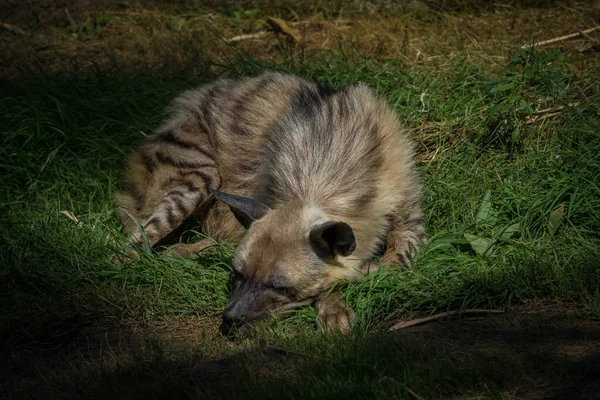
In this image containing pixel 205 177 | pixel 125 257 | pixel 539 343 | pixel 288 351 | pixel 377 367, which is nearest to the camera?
pixel 377 367

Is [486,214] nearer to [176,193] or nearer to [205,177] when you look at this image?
[205,177]

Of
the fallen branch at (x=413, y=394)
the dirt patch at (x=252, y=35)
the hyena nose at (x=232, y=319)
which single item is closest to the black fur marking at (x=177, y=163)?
the dirt patch at (x=252, y=35)

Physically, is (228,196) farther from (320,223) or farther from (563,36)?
(563,36)

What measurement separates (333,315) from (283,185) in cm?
100

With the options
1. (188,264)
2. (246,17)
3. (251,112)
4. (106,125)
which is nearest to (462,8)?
(246,17)

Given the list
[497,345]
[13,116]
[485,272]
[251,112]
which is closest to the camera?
[497,345]

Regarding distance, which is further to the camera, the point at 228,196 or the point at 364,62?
the point at 364,62

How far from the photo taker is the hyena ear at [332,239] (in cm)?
468

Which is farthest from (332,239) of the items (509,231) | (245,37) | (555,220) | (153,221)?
(245,37)

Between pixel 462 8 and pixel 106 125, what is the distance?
Answer: 11.5ft

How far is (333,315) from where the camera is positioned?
4609mm

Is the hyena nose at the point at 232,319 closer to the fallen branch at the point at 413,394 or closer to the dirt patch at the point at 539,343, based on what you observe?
the dirt patch at the point at 539,343

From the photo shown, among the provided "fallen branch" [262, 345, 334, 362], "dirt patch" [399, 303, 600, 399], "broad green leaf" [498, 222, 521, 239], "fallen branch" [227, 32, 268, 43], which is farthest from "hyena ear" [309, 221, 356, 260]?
"fallen branch" [227, 32, 268, 43]

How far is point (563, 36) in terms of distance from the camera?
23.1ft
